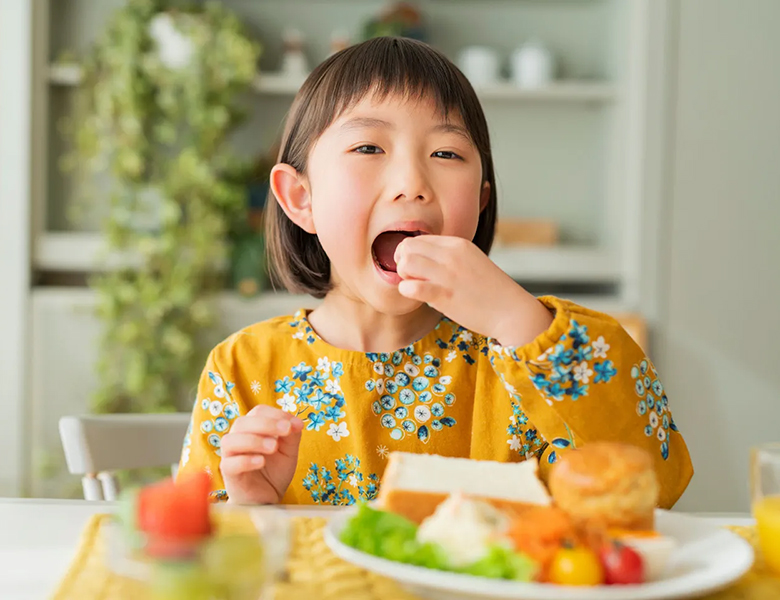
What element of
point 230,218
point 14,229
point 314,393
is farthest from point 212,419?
point 14,229

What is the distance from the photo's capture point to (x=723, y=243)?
8.65 feet

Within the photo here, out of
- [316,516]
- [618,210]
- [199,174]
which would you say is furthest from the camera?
[618,210]

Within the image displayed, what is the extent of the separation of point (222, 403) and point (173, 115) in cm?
172

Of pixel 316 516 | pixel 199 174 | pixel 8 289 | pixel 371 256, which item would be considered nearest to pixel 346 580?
pixel 316 516

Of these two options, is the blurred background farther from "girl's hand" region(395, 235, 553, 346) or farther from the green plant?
"girl's hand" region(395, 235, 553, 346)

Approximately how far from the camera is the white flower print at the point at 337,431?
109 cm

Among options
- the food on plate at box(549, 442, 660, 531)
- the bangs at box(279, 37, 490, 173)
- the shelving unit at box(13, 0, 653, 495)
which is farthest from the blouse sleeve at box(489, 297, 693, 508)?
the shelving unit at box(13, 0, 653, 495)

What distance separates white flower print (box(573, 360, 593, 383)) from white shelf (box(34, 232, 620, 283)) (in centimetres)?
185

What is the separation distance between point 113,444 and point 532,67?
205cm

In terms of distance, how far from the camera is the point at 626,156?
8.83 feet

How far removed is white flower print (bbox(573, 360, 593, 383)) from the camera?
32.4 inches

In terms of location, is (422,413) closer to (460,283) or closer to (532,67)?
(460,283)

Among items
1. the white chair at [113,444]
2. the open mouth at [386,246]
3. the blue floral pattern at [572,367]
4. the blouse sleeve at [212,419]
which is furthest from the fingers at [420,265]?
the white chair at [113,444]

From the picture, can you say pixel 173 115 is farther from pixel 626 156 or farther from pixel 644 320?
pixel 644 320
